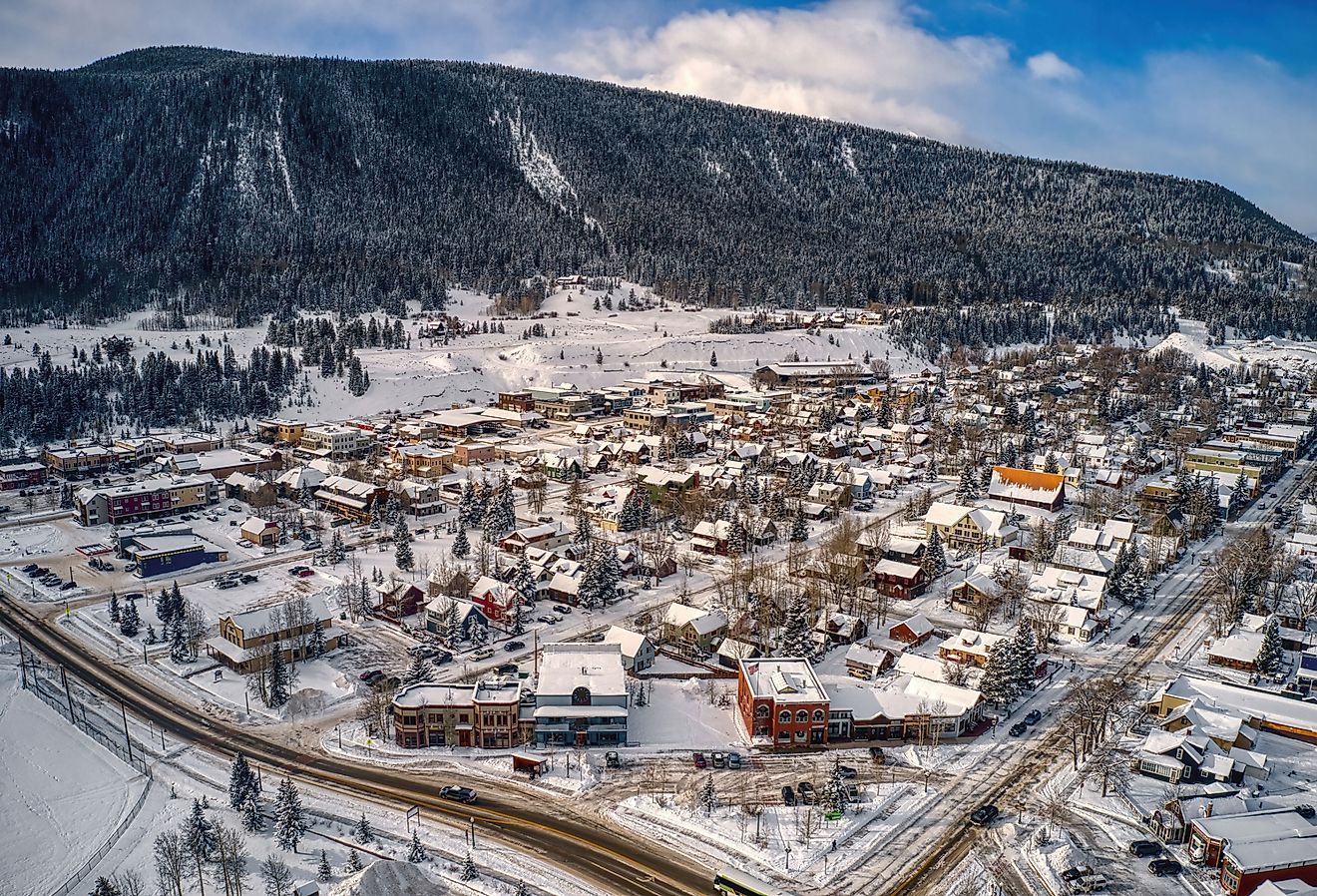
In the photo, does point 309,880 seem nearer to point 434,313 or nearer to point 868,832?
point 868,832

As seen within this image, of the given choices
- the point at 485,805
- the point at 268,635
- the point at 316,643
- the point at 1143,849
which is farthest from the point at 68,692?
the point at 1143,849

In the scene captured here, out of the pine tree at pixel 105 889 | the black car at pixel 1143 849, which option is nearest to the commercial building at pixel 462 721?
the pine tree at pixel 105 889

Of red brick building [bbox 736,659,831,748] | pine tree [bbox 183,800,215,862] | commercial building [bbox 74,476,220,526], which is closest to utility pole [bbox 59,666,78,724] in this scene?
pine tree [bbox 183,800,215,862]

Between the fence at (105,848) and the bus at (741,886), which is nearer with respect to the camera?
the bus at (741,886)

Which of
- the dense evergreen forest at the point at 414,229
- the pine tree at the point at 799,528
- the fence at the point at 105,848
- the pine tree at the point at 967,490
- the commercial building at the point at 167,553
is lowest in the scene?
the fence at the point at 105,848

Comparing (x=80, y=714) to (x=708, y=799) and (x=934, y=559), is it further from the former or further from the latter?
(x=934, y=559)

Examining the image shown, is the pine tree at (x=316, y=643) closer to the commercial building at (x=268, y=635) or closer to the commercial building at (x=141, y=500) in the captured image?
the commercial building at (x=268, y=635)

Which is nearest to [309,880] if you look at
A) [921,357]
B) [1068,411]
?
[1068,411]
